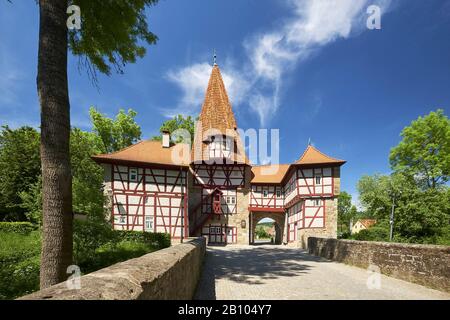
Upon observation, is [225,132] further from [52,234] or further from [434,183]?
[52,234]

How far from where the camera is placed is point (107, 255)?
9.16m

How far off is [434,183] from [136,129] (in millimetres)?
28457

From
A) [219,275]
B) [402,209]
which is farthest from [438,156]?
[219,275]

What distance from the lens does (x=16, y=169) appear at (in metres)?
25.3

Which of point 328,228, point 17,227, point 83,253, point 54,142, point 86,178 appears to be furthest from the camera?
point 86,178

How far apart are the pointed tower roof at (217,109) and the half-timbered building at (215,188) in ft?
0.31

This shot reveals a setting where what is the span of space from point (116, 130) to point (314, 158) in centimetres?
1924

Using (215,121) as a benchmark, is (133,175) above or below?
below

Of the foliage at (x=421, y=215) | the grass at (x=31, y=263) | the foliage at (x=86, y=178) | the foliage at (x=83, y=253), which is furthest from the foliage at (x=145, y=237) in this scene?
the foliage at (x=421, y=215)

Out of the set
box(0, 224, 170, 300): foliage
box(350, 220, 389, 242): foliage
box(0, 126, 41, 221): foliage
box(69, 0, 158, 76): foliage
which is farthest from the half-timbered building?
box(69, 0, 158, 76): foliage

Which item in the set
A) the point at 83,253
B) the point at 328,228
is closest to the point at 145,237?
the point at 83,253

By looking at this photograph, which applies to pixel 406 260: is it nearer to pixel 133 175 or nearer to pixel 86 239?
pixel 86 239
